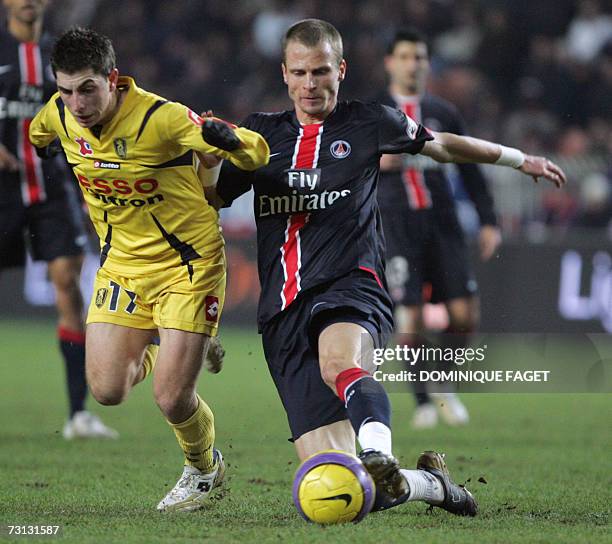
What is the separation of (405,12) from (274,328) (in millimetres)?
12190

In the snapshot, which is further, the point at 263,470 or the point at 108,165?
the point at 263,470

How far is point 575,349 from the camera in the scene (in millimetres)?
12266

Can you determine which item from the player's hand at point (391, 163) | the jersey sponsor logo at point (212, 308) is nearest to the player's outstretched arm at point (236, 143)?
the jersey sponsor logo at point (212, 308)

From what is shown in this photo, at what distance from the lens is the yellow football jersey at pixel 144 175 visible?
491 centimetres

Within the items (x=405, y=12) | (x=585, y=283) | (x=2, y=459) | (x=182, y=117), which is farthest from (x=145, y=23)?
(x=182, y=117)

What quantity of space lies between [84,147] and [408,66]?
13.4 ft

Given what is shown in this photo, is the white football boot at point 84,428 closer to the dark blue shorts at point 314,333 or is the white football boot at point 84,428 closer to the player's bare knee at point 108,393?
the player's bare knee at point 108,393

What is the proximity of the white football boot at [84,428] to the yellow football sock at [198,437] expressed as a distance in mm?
2279

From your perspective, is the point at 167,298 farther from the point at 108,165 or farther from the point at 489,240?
the point at 489,240

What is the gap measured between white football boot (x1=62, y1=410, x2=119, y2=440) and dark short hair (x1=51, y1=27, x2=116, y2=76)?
325 centimetres

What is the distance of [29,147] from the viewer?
782 cm

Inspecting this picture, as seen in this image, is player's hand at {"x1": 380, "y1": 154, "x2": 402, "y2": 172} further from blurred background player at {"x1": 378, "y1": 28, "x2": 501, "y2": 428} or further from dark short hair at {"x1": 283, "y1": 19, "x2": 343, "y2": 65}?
dark short hair at {"x1": 283, "y1": 19, "x2": 343, "y2": 65}

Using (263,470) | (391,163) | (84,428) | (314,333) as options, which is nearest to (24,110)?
(84,428)

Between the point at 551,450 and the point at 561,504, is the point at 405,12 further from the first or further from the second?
the point at 561,504
